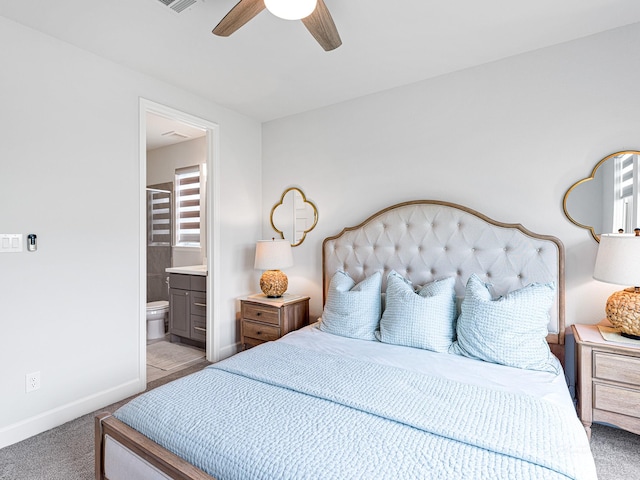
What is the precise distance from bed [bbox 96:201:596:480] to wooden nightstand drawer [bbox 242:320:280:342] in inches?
22.6

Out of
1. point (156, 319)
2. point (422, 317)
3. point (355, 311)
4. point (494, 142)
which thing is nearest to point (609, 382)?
point (422, 317)

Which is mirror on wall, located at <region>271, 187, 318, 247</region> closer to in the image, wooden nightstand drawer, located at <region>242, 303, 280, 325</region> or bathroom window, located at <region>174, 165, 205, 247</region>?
wooden nightstand drawer, located at <region>242, 303, 280, 325</region>

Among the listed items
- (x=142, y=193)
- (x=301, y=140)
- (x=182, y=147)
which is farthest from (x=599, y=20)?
(x=182, y=147)

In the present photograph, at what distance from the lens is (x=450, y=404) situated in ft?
4.79

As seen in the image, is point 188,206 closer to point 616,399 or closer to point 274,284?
point 274,284

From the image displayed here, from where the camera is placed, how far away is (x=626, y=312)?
76.8 inches

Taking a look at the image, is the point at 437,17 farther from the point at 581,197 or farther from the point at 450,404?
the point at 450,404

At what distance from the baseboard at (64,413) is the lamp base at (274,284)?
4.16 ft

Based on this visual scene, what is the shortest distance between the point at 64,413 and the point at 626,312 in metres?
3.57

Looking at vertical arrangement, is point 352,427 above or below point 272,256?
below

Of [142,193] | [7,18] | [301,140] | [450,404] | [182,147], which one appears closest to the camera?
[450,404]

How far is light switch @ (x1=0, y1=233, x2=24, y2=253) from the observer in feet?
6.79

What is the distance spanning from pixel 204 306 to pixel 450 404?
111 inches

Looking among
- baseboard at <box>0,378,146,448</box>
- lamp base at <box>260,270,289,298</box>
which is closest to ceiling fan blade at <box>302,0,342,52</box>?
lamp base at <box>260,270,289,298</box>
